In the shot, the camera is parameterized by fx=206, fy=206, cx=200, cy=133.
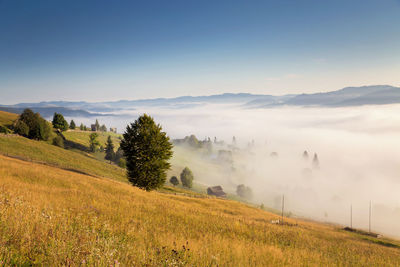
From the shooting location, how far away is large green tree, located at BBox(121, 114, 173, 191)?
31.4 meters

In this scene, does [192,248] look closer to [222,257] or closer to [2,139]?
[222,257]

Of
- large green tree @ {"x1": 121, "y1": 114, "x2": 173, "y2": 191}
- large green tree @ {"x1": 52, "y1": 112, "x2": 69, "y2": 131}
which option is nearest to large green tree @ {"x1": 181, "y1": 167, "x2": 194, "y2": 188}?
large green tree @ {"x1": 52, "y1": 112, "x2": 69, "y2": 131}

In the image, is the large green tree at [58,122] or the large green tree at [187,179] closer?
the large green tree at [58,122]

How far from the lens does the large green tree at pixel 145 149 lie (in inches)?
1237

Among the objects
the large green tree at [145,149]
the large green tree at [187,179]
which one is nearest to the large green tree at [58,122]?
the large green tree at [187,179]

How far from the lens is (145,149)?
3152 cm

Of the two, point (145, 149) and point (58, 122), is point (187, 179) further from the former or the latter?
point (145, 149)

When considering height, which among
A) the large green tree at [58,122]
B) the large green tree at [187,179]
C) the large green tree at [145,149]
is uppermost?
the large green tree at [58,122]

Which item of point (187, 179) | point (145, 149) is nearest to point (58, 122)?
point (187, 179)

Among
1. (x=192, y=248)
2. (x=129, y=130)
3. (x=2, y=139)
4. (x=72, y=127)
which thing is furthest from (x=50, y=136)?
(x=192, y=248)

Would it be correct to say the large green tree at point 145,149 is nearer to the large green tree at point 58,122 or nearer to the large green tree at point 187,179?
the large green tree at point 187,179

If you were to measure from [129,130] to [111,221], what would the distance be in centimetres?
2530

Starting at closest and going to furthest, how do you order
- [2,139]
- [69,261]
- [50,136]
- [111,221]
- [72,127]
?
[69,261] → [111,221] → [2,139] → [50,136] → [72,127]

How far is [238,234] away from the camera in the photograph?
379 inches
